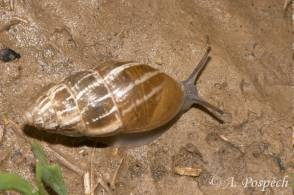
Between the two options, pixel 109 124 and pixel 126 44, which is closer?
pixel 109 124

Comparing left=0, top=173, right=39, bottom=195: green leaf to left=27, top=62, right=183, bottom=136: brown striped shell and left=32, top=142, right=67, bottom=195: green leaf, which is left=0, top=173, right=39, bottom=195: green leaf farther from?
left=27, top=62, right=183, bottom=136: brown striped shell

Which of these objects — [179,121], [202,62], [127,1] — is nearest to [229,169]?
[179,121]

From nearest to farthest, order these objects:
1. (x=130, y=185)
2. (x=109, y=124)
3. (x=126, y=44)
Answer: (x=109, y=124) → (x=130, y=185) → (x=126, y=44)

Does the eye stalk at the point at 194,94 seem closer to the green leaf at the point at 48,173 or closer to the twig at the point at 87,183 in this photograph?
the twig at the point at 87,183

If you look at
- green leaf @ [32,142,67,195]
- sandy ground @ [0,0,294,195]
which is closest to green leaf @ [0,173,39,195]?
green leaf @ [32,142,67,195]

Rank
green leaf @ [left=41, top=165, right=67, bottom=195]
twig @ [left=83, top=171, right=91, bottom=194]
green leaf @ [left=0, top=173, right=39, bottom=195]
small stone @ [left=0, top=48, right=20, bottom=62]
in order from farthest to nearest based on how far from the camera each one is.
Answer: small stone @ [left=0, top=48, right=20, bottom=62] → twig @ [left=83, top=171, right=91, bottom=194] → green leaf @ [left=0, top=173, right=39, bottom=195] → green leaf @ [left=41, top=165, right=67, bottom=195]

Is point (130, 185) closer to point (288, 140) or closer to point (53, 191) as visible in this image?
point (53, 191)

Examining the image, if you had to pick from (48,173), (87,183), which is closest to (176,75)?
→ (87,183)

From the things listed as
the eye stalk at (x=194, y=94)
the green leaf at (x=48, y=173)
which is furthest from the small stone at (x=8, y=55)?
Answer: the eye stalk at (x=194, y=94)
